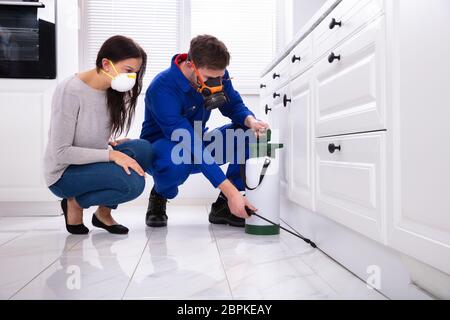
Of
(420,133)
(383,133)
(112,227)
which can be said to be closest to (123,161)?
(112,227)

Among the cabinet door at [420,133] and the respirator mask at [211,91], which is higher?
the respirator mask at [211,91]

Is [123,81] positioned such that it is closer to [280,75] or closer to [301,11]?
[280,75]

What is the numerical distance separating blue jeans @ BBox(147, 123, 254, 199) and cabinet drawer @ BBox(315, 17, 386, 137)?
2.50ft

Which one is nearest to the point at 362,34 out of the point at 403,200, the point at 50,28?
the point at 403,200

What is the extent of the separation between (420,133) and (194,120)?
1.40 meters

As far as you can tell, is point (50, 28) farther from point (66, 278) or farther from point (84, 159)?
point (66, 278)

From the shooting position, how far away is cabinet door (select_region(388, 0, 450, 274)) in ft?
2.62

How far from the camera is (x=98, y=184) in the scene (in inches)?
71.7

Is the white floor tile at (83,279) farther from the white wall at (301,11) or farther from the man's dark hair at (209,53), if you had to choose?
the white wall at (301,11)

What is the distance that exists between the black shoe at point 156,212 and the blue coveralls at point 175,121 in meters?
0.04

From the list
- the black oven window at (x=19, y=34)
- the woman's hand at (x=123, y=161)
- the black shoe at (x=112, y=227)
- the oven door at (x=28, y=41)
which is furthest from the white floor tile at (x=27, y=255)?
the black oven window at (x=19, y=34)

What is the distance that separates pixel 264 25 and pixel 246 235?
1.94m

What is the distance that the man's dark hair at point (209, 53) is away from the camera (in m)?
1.66

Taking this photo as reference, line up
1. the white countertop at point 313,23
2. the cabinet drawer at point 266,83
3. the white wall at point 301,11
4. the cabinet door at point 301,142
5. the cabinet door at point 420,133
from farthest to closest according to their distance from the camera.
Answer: the white wall at point 301,11
the cabinet drawer at point 266,83
the cabinet door at point 301,142
the white countertop at point 313,23
the cabinet door at point 420,133
